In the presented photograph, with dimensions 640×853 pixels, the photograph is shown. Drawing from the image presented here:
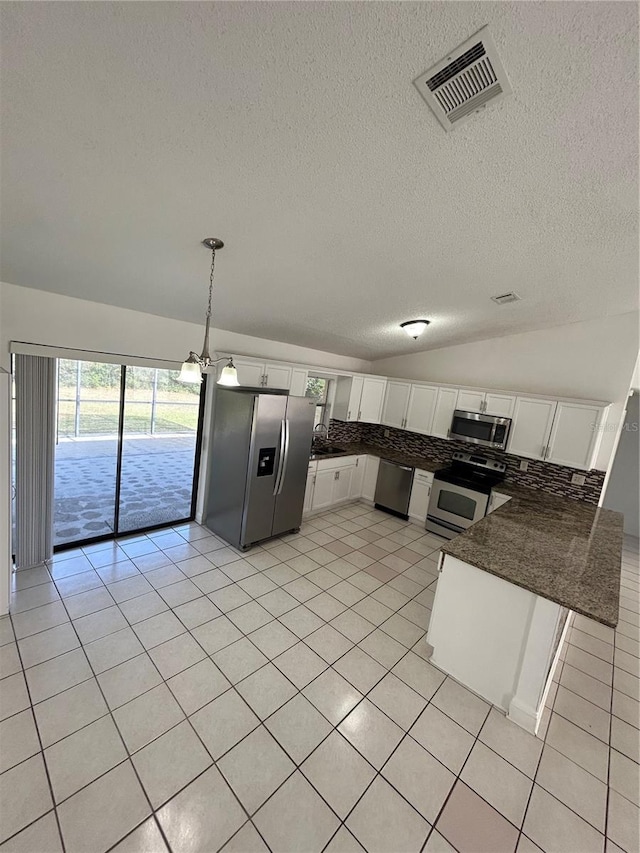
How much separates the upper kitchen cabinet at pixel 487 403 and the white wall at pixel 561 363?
1.16 feet

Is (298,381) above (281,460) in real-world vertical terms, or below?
above

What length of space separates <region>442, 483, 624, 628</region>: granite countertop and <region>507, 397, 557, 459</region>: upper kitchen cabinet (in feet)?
2.61

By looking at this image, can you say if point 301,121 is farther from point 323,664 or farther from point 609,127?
point 323,664

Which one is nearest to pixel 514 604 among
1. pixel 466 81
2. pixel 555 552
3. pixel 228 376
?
pixel 555 552

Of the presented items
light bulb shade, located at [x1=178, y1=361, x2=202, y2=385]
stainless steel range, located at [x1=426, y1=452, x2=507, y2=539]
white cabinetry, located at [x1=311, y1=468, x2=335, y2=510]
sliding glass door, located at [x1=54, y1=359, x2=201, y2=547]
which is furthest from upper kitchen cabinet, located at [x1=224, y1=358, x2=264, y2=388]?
stainless steel range, located at [x1=426, y1=452, x2=507, y2=539]

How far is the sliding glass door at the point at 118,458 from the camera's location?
11.1ft

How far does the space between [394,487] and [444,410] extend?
1.31 metres

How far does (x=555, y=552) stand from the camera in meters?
2.38

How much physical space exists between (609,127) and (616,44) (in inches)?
13.8

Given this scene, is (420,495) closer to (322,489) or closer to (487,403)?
(322,489)

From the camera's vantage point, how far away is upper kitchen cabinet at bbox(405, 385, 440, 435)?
16.1ft

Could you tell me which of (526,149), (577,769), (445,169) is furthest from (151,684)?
(526,149)

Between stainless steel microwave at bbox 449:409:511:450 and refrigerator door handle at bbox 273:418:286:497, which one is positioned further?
stainless steel microwave at bbox 449:409:511:450

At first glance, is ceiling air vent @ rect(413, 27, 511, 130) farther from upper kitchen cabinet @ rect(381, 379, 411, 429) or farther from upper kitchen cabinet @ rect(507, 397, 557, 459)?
upper kitchen cabinet @ rect(381, 379, 411, 429)
